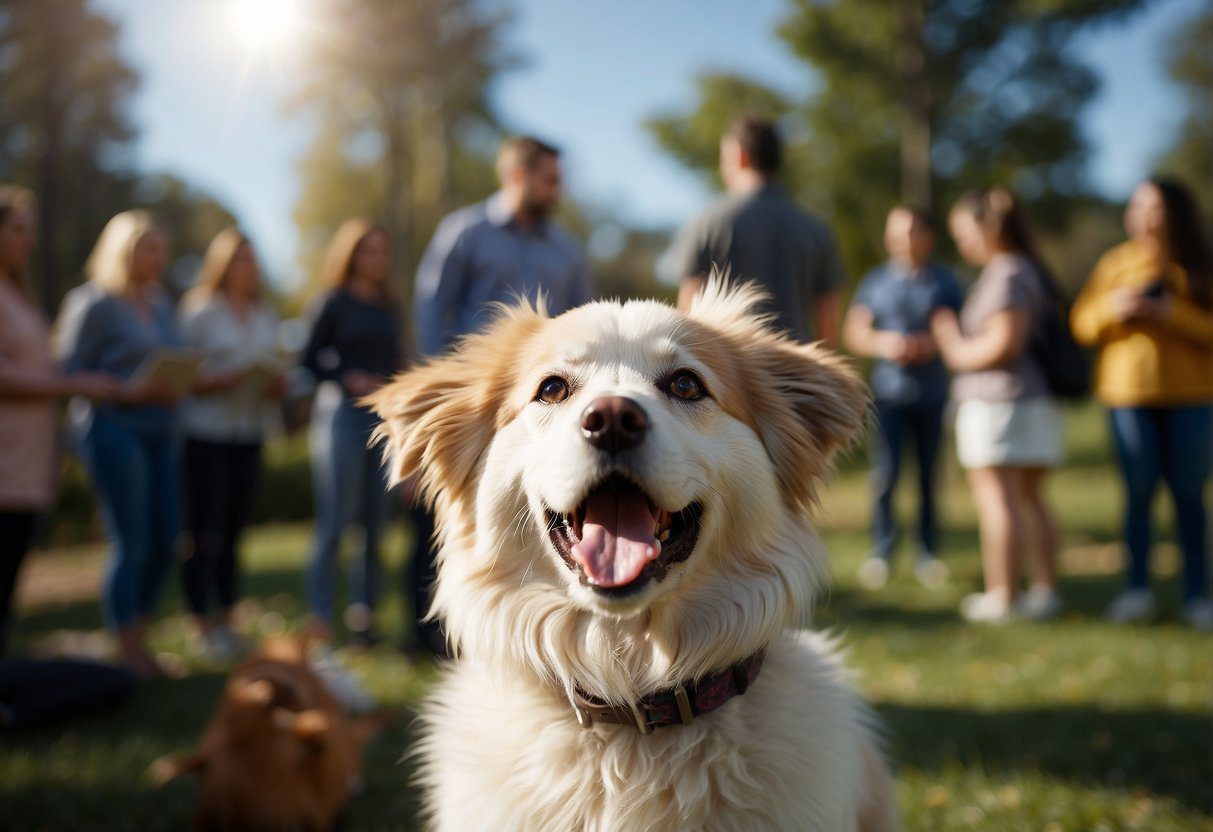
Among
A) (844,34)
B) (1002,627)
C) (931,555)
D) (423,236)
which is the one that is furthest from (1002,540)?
(423,236)

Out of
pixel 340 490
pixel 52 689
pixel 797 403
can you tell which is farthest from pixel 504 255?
pixel 52 689

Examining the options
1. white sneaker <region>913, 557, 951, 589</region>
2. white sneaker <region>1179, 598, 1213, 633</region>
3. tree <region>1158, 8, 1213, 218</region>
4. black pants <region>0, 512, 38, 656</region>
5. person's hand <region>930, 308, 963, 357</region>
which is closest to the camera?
black pants <region>0, 512, 38, 656</region>

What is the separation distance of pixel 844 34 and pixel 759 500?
15.6 m

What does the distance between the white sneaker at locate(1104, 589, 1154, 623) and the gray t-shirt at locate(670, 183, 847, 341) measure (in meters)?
3.32

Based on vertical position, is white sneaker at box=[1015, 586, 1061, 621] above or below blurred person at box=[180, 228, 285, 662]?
below

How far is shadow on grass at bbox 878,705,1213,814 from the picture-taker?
3.25m

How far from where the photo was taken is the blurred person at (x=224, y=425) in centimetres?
544

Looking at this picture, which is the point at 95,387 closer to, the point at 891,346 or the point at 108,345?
the point at 108,345

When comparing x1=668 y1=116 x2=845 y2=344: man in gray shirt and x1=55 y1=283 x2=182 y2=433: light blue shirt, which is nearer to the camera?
x1=668 y1=116 x2=845 y2=344: man in gray shirt

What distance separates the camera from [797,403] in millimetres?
2383

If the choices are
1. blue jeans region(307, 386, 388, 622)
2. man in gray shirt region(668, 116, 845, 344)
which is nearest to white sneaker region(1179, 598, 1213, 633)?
man in gray shirt region(668, 116, 845, 344)

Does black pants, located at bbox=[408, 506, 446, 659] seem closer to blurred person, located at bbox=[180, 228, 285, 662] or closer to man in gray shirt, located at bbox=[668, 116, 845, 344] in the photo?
blurred person, located at bbox=[180, 228, 285, 662]

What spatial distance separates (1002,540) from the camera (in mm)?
5441

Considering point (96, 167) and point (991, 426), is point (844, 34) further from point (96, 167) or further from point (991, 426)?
point (96, 167)
